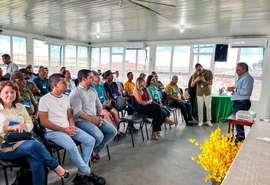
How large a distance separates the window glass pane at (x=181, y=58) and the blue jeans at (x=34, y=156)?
6.57 metres

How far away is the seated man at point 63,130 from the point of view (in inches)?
80.8

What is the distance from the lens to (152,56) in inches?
324

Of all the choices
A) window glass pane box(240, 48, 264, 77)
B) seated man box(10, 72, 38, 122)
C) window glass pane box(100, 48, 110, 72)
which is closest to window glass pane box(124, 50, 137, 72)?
window glass pane box(100, 48, 110, 72)

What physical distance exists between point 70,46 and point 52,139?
786 centimetres

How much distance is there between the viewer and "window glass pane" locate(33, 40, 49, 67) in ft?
25.5

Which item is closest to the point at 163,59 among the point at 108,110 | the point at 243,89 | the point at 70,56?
the point at 70,56

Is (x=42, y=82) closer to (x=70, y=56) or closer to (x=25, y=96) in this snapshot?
(x=25, y=96)

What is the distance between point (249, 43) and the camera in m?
6.09

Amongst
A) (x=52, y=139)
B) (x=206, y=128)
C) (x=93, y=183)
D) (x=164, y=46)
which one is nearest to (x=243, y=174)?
(x=93, y=183)

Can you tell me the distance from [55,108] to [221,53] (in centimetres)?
610

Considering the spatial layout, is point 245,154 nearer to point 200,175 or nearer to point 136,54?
point 200,175

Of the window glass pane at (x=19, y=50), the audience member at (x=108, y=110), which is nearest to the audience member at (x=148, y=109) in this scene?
the audience member at (x=108, y=110)

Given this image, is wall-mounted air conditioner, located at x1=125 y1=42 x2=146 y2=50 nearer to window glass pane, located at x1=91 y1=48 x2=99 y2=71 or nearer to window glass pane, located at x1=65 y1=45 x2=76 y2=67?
window glass pane, located at x1=91 y1=48 x2=99 y2=71

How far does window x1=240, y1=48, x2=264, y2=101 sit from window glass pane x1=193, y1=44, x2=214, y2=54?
0.98 m
